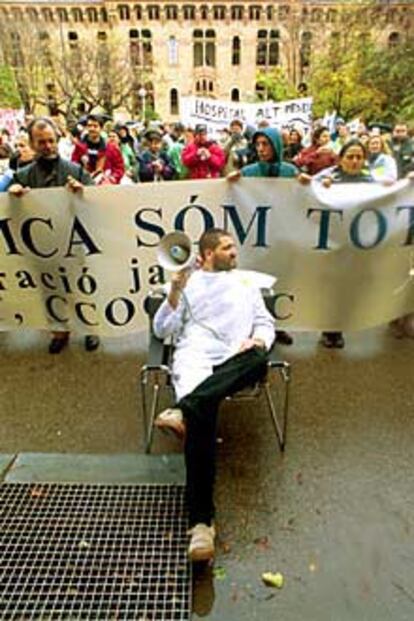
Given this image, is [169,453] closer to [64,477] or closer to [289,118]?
[64,477]

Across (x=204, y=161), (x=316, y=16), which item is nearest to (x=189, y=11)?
(x=316, y=16)

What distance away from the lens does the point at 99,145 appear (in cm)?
641

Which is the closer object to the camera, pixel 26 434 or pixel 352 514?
pixel 352 514

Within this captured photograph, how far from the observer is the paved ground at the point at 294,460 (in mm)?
2318

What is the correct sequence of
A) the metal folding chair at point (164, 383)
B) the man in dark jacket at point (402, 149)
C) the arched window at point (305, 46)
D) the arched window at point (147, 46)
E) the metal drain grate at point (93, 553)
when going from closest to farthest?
the metal drain grate at point (93, 553) → the metal folding chair at point (164, 383) → the man in dark jacket at point (402, 149) → the arched window at point (305, 46) → the arched window at point (147, 46)

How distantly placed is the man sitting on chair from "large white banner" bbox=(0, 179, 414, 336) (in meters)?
1.09

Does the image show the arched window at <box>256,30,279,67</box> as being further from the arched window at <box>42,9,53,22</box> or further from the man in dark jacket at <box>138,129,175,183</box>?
the man in dark jacket at <box>138,129,175,183</box>

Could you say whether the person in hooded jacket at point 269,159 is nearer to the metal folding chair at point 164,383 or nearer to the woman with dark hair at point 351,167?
the woman with dark hair at point 351,167

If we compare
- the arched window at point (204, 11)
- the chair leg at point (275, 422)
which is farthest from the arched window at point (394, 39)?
the arched window at point (204, 11)

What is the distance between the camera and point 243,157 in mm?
8156

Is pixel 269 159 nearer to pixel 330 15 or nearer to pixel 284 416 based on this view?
pixel 284 416

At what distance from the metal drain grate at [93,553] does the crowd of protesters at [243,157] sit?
222 centimetres

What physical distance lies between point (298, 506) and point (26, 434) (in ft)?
5.65

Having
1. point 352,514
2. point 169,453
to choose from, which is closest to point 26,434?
point 169,453
